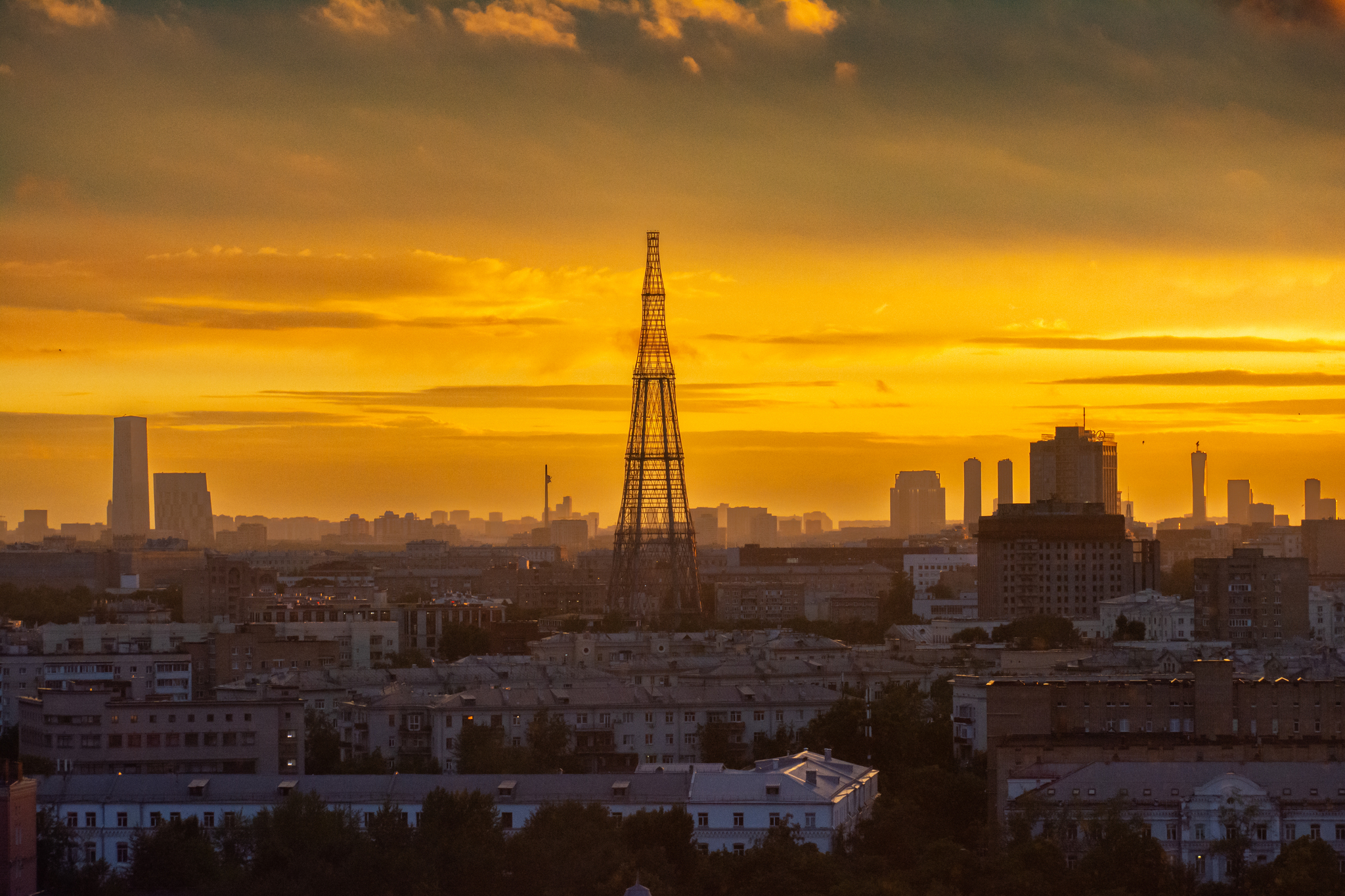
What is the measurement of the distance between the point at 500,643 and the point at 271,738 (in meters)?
34.5

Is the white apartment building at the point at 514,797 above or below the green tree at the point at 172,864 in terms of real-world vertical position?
above

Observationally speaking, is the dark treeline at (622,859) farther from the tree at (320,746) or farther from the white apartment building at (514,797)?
the tree at (320,746)

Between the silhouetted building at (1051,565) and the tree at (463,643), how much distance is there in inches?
943

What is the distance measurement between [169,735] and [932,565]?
93446 millimetres

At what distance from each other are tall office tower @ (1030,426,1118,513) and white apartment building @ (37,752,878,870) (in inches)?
4788

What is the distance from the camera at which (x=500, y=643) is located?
7594cm

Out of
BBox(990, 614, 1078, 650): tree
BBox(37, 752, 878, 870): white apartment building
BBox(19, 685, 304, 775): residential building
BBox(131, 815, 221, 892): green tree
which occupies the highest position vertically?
BBox(990, 614, 1078, 650): tree

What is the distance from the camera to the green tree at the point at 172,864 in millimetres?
32844

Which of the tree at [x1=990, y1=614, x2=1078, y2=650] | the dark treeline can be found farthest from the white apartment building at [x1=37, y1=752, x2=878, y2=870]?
the tree at [x1=990, y1=614, x2=1078, y2=650]

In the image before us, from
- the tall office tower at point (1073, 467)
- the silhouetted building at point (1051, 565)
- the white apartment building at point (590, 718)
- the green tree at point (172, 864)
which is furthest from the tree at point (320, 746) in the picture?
the tall office tower at point (1073, 467)

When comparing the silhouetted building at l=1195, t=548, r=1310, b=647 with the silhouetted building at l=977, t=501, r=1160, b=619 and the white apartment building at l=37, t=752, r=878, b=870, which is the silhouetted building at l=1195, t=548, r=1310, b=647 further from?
the white apartment building at l=37, t=752, r=878, b=870

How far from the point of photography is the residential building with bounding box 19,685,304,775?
41375 millimetres

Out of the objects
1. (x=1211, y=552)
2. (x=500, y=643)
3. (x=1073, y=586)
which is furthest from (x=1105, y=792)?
(x=1211, y=552)

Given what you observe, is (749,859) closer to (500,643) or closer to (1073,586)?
(500,643)
